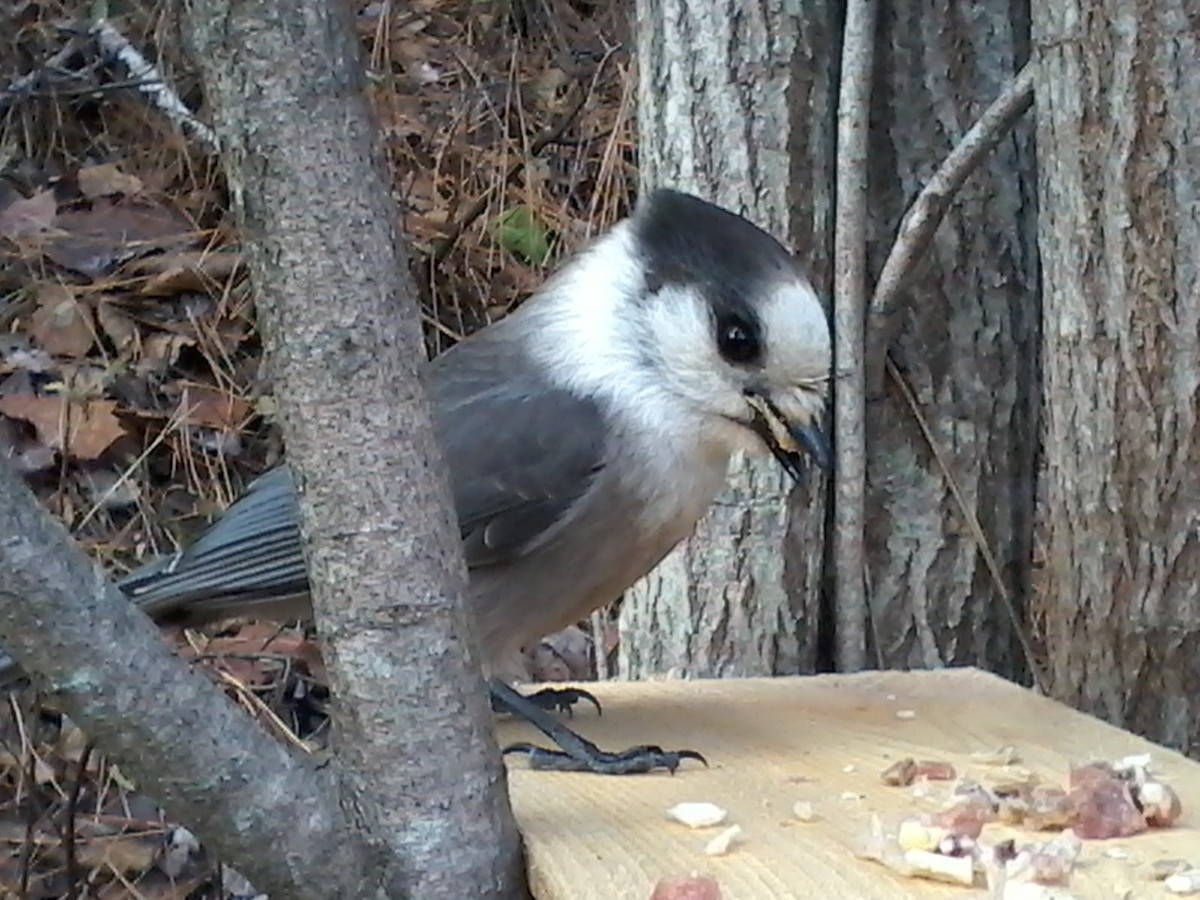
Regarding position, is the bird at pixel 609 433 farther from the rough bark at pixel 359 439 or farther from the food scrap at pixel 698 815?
the rough bark at pixel 359 439

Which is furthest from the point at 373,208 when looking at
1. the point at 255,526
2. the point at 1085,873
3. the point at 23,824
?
the point at 23,824

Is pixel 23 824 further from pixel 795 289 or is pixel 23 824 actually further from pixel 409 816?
pixel 409 816

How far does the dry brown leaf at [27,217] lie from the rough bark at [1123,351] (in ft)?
8.50

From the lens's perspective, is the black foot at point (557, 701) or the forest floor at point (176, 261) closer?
the black foot at point (557, 701)

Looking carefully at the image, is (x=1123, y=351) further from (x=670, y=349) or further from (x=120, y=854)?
(x=120, y=854)

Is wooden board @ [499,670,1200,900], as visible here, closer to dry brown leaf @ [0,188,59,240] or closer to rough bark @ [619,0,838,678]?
rough bark @ [619,0,838,678]

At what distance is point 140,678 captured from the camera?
1.35 metres

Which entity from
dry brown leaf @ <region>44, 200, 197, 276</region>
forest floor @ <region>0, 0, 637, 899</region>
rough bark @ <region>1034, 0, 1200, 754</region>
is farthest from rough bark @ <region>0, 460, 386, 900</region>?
dry brown leaf @ <region>44, 200, 197, 276</region>

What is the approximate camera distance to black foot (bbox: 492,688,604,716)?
2.12 meters

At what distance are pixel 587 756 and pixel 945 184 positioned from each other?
77 centimetres

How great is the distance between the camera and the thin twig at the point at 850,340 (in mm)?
2277

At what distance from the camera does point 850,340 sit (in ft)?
7.61

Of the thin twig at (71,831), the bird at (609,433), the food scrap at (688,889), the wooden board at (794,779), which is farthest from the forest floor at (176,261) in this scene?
the food scrap at (688,889)

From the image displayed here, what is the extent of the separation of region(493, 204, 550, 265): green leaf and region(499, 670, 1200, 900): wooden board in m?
2.06
